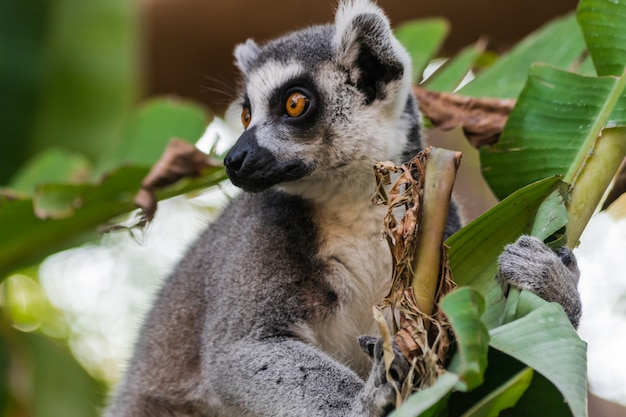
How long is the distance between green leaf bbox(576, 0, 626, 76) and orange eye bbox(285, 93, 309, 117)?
3.27 ft

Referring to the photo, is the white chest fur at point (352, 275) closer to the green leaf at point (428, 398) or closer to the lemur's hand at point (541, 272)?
the lemur's hand at point (541, 272)

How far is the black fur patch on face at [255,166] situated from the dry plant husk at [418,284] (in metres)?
0.81

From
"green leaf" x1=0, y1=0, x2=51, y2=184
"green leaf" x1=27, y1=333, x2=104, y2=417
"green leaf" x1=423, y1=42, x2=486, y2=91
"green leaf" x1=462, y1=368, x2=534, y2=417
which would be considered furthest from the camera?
"green leaf" x1=0, y1=0, x2=51, y2=184

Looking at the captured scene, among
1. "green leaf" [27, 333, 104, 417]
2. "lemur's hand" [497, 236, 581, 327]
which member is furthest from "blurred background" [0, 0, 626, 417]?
"lemur's hand" [497, 236, 581, 327]

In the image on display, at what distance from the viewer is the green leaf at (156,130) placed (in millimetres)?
4281

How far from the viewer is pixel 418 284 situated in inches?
80.2

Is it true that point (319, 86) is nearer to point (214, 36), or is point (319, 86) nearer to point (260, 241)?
point (260, 241)

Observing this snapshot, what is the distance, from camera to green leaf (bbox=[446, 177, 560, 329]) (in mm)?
2303

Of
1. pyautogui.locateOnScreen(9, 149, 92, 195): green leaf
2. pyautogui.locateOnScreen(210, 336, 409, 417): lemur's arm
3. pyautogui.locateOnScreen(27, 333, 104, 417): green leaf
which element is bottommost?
pyautogui.locateOnScreen(27, 333, 104, 417): green leaf

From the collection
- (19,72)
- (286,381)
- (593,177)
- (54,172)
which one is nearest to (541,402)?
(593,177)

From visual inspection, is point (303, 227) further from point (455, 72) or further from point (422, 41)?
point (422, 41)

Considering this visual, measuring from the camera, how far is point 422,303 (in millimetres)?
2014

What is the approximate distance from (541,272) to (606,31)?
3.22 ft

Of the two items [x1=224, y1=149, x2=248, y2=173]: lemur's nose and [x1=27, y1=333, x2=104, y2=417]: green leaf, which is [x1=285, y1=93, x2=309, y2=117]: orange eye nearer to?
[x1=224, y1=149, x2=248, y2=173]: lemur's nose
